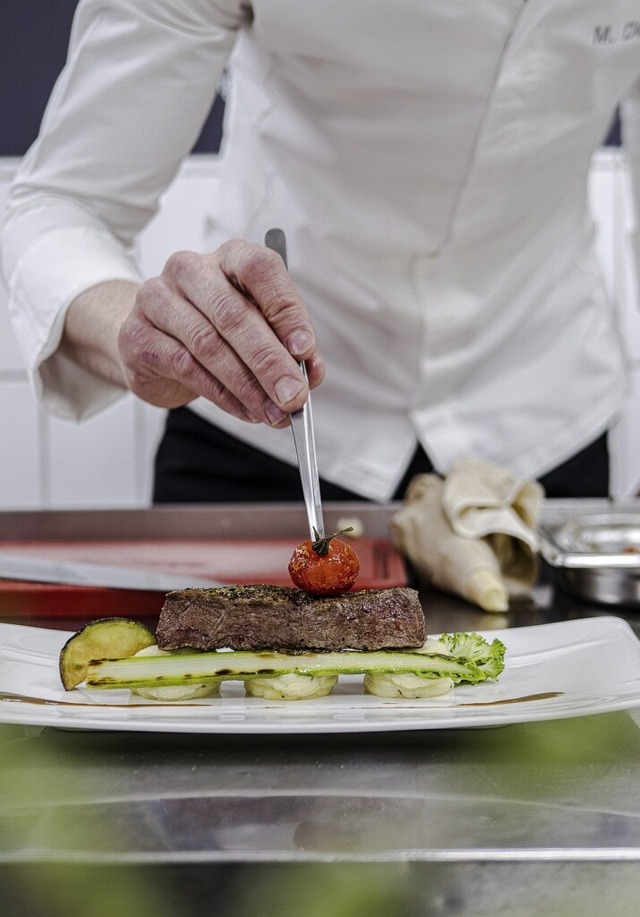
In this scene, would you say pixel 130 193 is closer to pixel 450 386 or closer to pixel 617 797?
pixel 450 386

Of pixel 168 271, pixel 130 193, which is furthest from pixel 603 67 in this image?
pixel 168 271

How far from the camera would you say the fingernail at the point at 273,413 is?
2.99 feet

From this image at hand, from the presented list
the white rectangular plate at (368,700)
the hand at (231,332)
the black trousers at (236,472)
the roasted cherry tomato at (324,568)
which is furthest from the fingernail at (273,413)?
the black trousers at (236,472)

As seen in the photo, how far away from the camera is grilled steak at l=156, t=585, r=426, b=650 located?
78 cm

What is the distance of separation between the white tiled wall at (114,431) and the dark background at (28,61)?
0.41m

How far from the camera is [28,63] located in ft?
8.64

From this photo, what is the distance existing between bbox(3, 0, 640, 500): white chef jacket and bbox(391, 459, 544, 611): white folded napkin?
0.35 metres

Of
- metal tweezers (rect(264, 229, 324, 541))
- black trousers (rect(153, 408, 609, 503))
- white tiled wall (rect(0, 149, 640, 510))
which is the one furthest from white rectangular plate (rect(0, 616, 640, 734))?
white tiled wall (rect(0, 149, 640, 510))

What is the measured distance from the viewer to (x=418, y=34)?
127 cm

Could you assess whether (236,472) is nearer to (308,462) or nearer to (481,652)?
(308,462)

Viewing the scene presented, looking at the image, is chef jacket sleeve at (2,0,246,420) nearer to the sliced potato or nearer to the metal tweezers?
the metal tweezers

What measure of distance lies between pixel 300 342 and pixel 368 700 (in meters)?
0.30

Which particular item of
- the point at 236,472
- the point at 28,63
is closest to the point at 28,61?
the point at 28,63

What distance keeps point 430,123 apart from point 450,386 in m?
0.42
